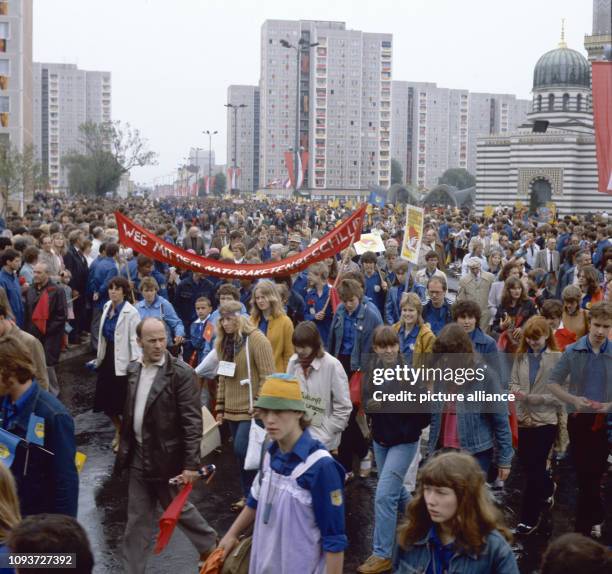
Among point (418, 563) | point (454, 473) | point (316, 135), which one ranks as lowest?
point (418, 563)

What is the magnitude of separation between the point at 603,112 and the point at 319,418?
7.93m

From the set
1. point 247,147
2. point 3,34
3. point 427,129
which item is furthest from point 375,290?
point 427,129

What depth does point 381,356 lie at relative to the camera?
6367 mm

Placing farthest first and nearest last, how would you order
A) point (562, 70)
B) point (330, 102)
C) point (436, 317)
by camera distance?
1. point (330, 102)
2. point (562, 70)
3. point (436, 317)

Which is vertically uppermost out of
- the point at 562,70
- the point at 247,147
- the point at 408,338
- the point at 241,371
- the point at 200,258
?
the point at 247,147

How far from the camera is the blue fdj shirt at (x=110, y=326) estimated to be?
331 inches

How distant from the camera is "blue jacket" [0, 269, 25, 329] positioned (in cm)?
941

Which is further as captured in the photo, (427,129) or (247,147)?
(427,129)

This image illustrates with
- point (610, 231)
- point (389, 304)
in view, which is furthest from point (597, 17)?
point (389, 304)

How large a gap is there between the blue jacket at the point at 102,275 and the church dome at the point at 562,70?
203 feet

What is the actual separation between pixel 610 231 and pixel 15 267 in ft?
44.9

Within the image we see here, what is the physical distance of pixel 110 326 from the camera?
844 centimetres

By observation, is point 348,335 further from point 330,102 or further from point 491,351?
point 330,102

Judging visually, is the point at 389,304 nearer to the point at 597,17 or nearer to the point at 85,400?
the point at 85,400
